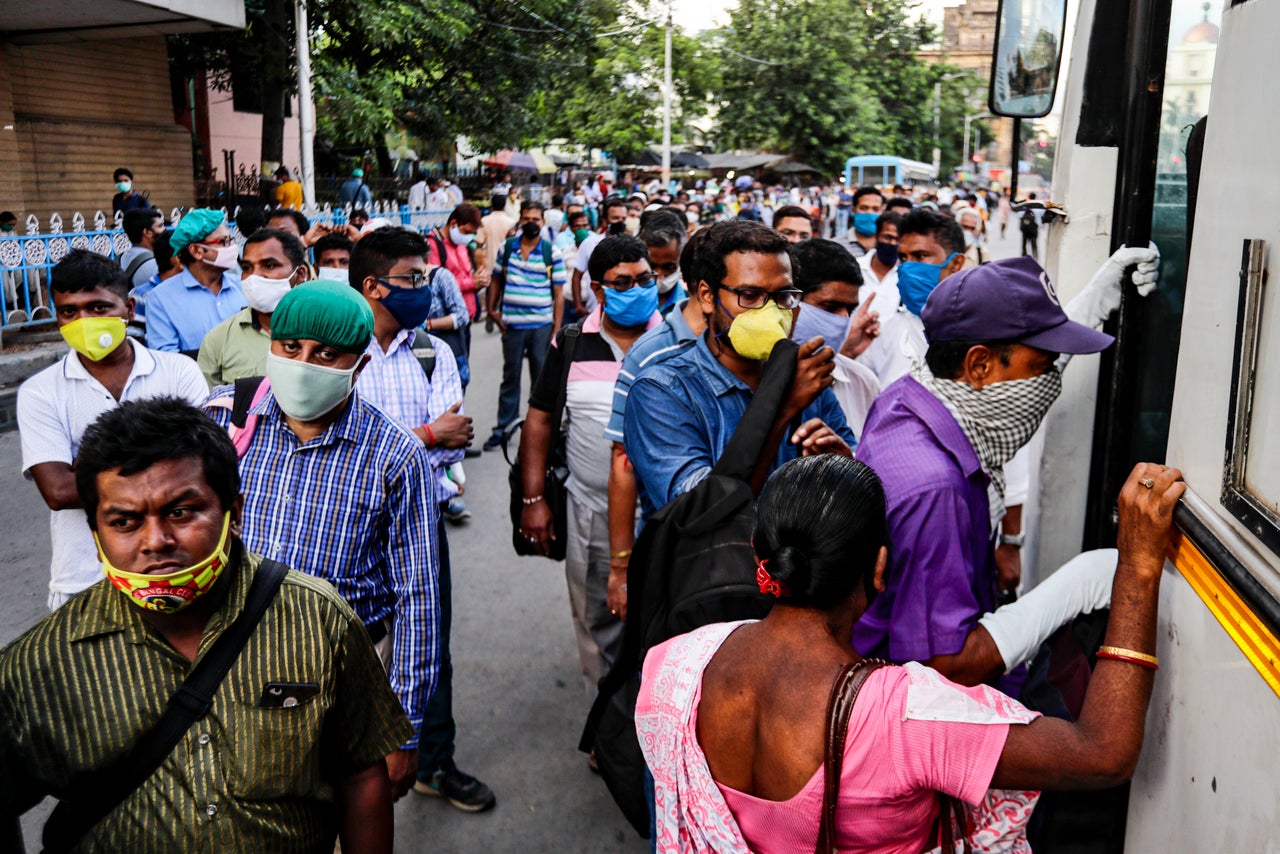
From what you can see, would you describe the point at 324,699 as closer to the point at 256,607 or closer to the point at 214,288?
the point at 256,607

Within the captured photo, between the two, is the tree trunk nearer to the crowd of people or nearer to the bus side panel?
the crowd of people

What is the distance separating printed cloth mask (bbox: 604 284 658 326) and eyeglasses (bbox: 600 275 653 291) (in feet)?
0.28

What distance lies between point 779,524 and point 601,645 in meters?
2.38

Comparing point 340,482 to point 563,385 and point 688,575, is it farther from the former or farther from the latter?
point 563,385

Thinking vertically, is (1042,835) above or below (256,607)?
below

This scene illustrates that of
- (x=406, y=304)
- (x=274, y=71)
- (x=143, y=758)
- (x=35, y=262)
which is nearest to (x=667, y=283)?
(x=406, y=304)

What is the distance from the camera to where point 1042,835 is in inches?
88.8

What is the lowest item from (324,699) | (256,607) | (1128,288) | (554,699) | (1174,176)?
(554,699)

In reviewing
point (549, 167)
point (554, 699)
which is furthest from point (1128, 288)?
point (549, 167)

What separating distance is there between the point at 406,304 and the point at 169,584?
2138 millimetres

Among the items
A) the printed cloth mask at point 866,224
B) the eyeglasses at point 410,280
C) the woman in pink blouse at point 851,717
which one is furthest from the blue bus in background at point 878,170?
the woman in pink blouse at point 851,717

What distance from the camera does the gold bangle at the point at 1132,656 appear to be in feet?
5.61

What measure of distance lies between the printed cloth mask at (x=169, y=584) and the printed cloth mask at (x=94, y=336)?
1.81m

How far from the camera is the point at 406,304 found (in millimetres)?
3893
